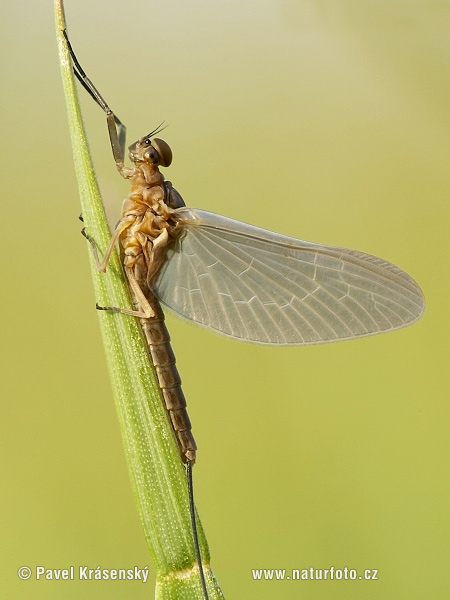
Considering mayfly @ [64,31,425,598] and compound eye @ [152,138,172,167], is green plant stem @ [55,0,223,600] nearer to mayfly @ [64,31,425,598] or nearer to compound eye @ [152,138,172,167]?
mayfly @ [64,31,425,598]

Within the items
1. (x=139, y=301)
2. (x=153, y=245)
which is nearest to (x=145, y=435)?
(x=139, y=301)

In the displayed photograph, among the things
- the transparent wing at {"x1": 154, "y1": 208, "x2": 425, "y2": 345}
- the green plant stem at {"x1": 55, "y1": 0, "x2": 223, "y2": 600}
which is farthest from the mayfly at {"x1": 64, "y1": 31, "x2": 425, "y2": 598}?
the green plant stem at {"x1": 55, "y1": 0, "x2": 223, "y2": 600}

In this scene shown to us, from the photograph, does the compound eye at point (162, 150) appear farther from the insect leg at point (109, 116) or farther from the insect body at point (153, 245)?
the insect leg at point (109, 116)

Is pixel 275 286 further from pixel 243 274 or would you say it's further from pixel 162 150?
pixel 162 150

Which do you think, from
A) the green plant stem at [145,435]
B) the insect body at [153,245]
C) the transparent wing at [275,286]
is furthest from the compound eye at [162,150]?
the green plant stem at [145,435]

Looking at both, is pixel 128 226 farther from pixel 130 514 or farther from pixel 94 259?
pixel 130 514

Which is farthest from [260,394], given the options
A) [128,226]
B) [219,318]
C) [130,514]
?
[128,226]

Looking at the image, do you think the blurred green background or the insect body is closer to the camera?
the insect body
